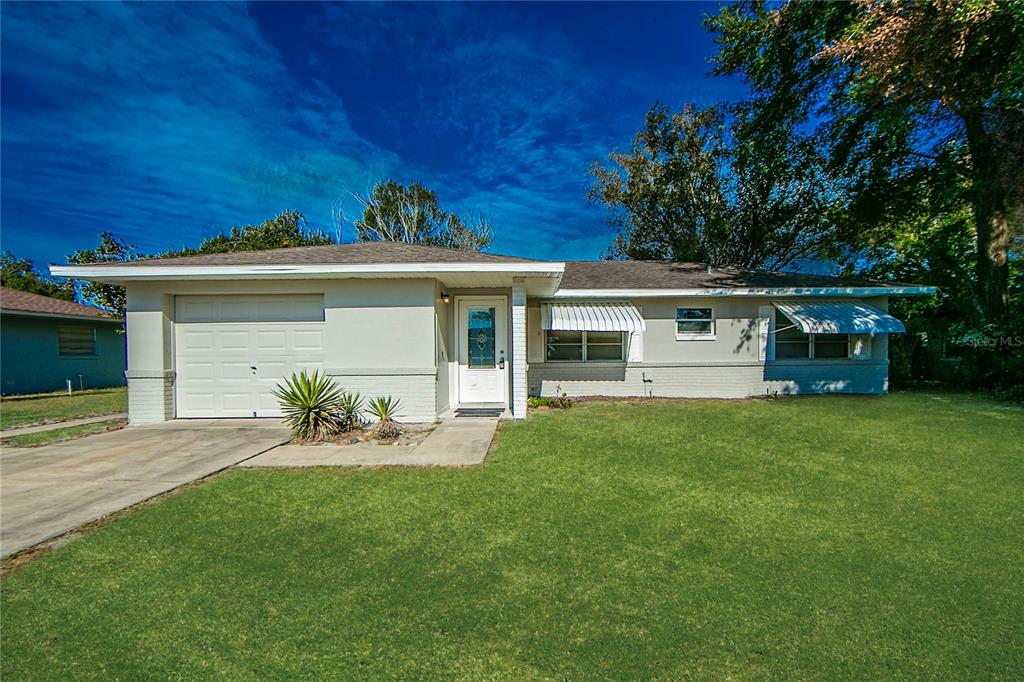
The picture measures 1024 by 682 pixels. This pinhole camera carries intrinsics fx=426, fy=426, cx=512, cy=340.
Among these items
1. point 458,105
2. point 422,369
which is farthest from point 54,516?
point 458,105

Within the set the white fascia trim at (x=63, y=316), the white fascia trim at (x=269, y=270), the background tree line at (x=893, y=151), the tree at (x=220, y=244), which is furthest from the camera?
the tree at (x=220, y=244)

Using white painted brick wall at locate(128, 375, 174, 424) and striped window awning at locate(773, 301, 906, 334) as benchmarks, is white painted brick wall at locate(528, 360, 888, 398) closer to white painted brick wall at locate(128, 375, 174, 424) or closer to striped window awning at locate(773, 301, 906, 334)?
striped window awning at locate(773, 301, 906, 334)

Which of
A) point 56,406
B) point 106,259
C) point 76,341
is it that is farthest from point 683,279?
point 106,259

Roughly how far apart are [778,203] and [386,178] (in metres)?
27.1

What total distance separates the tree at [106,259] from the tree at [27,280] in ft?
13.6

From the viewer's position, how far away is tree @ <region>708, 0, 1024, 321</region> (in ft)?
33.5

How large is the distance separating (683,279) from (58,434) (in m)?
16.4

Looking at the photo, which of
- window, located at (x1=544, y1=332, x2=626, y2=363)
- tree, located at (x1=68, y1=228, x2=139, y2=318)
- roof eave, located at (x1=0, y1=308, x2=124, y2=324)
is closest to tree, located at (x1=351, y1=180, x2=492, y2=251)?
tree, located at (x1=68, y1=228, x2=139, y2=318)

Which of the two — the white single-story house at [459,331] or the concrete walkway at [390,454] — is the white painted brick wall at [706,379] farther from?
the concrete walkway at [390,454]

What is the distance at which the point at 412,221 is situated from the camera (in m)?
34.2

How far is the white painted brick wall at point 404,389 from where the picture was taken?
31.1 ft

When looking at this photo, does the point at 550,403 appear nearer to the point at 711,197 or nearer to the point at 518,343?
the point at 518,343

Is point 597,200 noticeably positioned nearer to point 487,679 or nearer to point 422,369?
point 422,369

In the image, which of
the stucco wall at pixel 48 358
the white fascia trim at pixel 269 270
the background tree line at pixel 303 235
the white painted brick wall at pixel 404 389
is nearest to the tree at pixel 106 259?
the background tree line at pixel 303 235
